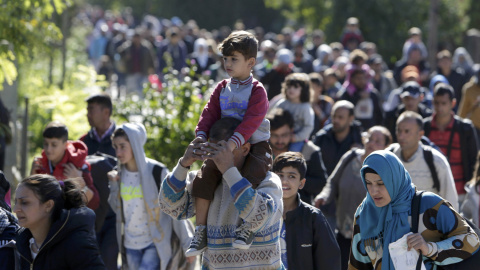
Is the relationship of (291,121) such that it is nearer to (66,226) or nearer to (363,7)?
(66,226)

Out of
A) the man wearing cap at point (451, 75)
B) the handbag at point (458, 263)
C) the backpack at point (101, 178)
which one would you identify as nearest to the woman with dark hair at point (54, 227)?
the handbag at point (458, 263)

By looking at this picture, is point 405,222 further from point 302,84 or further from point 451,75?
point 451,75

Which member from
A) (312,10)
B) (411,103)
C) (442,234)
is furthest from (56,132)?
(312,10)

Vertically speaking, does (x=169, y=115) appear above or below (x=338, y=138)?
above

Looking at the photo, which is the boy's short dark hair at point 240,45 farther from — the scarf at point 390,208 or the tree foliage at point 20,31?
the tree foliage at point 20,31

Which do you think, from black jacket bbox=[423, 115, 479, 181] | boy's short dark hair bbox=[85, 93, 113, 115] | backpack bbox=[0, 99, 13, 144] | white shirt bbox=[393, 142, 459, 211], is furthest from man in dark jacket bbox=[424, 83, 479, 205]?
backpack bbox=[0, 99, 13, 144]

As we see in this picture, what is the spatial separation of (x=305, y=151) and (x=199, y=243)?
3.97 m

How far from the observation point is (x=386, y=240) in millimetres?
5328

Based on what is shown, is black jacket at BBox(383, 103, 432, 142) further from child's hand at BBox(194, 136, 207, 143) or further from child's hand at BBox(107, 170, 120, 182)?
child's hand at BBox(194, 136, 207, 143)

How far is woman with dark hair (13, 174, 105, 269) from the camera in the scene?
5.19 m

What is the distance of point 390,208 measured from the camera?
5.35m

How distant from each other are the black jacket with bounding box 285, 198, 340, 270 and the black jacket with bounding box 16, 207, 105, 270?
170cm

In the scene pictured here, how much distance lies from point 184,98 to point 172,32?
12680 mm

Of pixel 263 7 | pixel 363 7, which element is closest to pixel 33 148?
pixel 363 7
